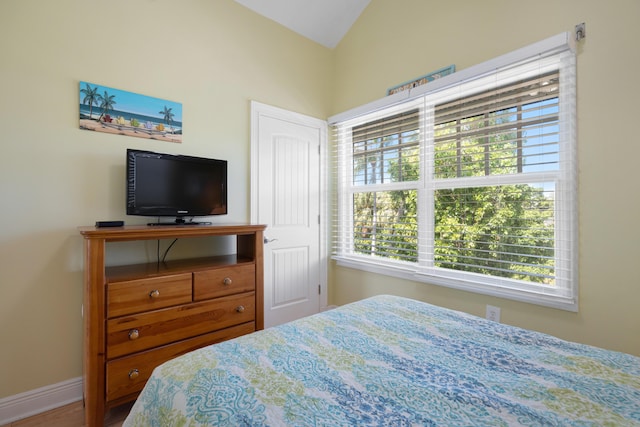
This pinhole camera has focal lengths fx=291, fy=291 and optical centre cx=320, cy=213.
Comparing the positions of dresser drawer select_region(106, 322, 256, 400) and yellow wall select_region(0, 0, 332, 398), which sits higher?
yellow wall select_region(0, 0, 332, 398)

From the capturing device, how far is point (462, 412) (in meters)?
0.73

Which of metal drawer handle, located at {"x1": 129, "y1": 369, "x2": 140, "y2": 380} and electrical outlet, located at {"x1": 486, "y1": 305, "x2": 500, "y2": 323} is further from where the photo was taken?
electrical outlet, located at {"x1": 486, "y1": 305, "x2": 500, "y2": 323}

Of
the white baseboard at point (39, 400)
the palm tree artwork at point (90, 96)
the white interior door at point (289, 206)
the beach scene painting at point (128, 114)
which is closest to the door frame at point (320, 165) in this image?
the white interior door at point (289, 206)

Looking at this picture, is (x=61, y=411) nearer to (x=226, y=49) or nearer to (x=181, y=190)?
(x=181, y=190)

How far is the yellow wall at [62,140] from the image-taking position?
5.47ft

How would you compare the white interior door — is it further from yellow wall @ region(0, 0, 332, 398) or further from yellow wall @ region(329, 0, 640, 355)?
yellow wall @ region(329, 0, 640, 355)

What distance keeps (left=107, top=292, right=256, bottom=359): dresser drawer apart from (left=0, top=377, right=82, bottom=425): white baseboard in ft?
2.14

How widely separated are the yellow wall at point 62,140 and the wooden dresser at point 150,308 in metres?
0.27

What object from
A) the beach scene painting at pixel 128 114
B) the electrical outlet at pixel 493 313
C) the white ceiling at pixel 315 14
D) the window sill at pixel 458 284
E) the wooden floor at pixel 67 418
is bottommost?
the wooden floor at pixel 67 418

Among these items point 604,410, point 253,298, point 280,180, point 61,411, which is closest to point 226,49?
point 280,180

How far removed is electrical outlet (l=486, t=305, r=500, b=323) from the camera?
1.99 m

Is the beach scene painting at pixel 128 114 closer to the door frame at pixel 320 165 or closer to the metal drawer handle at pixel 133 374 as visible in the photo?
the door frame at pixel 320 165

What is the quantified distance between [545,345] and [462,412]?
0.63 metres

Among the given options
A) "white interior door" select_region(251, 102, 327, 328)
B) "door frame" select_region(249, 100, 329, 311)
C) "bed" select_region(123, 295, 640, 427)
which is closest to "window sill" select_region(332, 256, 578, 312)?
"door frame" select_region(249, 100, 329, 311)
